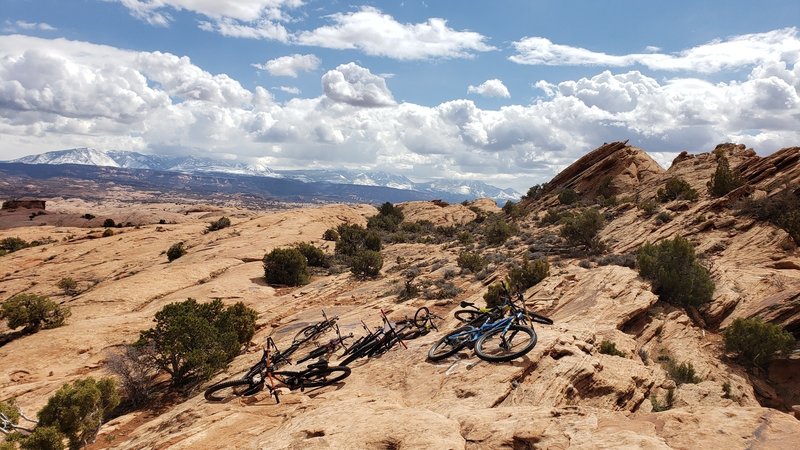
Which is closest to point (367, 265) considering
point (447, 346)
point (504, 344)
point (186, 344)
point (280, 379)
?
point (186, 344)

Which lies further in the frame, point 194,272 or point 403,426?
point 194,272

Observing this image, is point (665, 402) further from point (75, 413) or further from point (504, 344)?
point (75, 413)

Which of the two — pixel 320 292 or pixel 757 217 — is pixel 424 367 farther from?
pixel 757 217

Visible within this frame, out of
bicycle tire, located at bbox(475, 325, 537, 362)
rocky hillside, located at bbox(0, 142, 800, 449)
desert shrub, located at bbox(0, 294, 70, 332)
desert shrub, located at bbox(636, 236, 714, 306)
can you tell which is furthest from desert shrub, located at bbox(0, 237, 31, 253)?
desert shrub, located at bbox(636, 236, 714, 306)

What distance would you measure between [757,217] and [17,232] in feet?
273

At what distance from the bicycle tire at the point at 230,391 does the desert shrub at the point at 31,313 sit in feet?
50.7

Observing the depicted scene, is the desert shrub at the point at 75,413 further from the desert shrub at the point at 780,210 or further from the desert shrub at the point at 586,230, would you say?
the desert shrub at the point at 780,210

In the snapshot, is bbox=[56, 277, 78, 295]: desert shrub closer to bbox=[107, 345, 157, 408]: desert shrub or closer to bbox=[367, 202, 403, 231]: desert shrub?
bbox=[107, 345, 157, 408]: desert shrub

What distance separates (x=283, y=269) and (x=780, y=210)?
102ft

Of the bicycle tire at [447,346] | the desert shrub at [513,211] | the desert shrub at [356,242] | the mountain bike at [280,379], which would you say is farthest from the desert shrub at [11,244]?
the bicycle tire at [447,346]

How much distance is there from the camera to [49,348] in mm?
19156

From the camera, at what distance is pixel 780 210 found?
24.2m

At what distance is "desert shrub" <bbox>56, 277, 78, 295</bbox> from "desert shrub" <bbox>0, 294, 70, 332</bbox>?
429 inches

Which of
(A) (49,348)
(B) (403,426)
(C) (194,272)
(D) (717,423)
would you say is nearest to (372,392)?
(B) (403,426)
